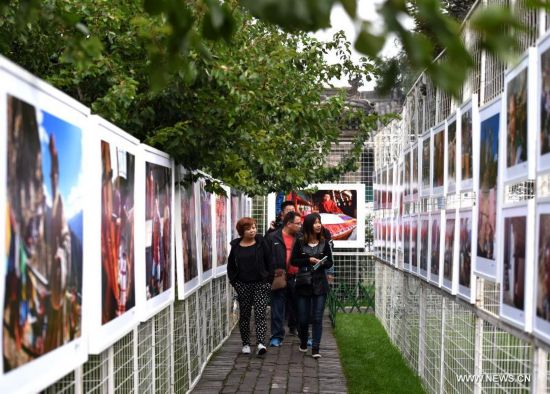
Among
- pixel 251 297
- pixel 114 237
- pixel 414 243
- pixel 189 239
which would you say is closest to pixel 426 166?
pixel 414 243

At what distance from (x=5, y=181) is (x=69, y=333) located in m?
1.31

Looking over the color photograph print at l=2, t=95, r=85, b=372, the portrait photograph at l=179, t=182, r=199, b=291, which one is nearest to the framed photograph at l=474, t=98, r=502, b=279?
the color photograph print at l=2, t=95, r=85, b=372

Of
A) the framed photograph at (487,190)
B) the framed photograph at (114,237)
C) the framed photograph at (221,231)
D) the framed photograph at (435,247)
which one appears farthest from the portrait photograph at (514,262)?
the framed photograph at (221,231)

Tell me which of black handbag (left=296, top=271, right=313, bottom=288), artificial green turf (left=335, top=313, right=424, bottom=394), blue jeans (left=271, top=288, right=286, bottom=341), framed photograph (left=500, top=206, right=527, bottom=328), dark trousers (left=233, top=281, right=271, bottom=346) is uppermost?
framed photograph (left=500, top=206, right=527, bottom=328)

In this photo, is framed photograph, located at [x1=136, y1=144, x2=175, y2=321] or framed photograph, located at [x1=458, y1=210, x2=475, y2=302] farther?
framed photograph, located at [x1=458, y1=210, x2=475, y2=302]

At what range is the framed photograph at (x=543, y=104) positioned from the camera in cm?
502

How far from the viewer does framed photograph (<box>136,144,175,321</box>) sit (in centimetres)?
748

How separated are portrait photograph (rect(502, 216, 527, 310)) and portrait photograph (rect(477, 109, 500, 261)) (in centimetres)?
60

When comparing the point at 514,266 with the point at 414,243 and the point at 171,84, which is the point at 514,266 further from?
the point at 414,243

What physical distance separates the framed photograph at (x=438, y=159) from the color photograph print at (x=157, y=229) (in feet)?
7.69

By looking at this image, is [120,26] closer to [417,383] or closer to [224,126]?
[224,126]

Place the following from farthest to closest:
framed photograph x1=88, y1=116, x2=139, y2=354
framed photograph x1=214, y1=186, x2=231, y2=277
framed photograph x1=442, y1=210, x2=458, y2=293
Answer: framed photograph x1=214, y1=186, x2=231, y2=277 < framed photograph x1=442, y1=210, x2=458, y2=293 < framed photograph x1=88, y1=116, x2=139, y2=354

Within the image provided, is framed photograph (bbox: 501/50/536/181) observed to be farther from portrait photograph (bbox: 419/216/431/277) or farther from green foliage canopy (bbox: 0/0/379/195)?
portrait photograph (bbox: 419/216/431/277)

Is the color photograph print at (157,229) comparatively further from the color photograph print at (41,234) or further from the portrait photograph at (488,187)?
the color photograph print at (41,234)
